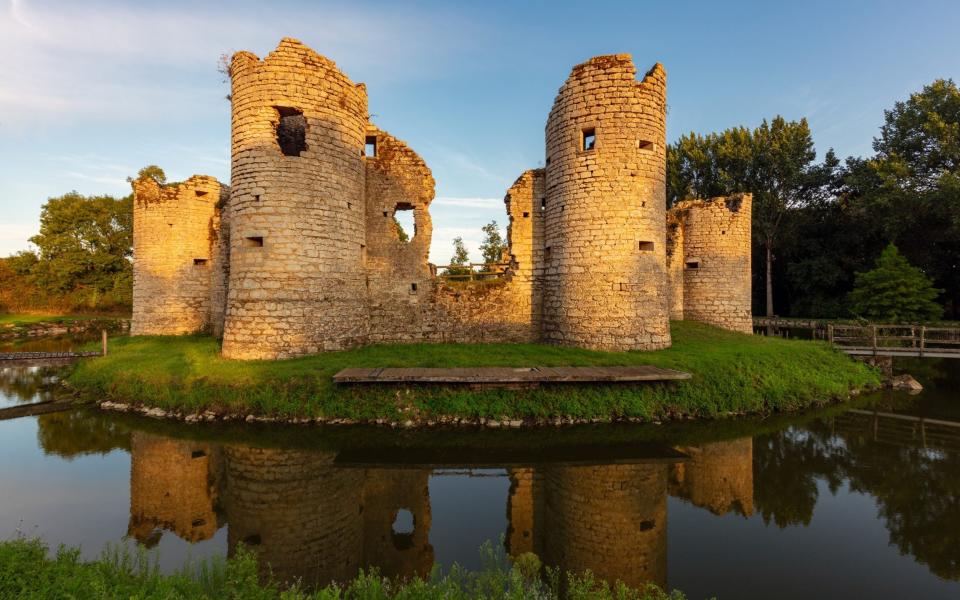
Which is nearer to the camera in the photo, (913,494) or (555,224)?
(913,494)

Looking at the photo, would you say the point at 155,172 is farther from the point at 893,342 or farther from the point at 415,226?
the point at 893,342

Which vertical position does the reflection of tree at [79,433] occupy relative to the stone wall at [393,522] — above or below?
above

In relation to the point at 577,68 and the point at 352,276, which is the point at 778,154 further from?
the point at 352,276

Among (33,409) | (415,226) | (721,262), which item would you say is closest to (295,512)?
(33,409)

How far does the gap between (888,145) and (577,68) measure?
2508cm

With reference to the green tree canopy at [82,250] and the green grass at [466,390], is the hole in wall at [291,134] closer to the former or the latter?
the green grass at [466,390]

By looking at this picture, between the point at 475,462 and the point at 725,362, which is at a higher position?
the point at 725,362

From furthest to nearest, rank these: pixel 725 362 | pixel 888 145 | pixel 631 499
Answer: pixel 888 145 → pixel 725 362 → pixel 631 499

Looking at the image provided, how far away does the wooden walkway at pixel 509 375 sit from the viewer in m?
9.67

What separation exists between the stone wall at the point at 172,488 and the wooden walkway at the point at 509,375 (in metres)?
3.01

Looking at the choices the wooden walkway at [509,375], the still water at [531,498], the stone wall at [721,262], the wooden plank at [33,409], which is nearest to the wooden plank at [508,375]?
the wooden walkway at [509,375]

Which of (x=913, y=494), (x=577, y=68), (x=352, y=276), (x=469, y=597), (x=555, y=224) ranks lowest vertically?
(x=913, y=494)

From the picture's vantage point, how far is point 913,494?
22.5 ft

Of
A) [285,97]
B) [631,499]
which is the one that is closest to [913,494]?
[631,499]
